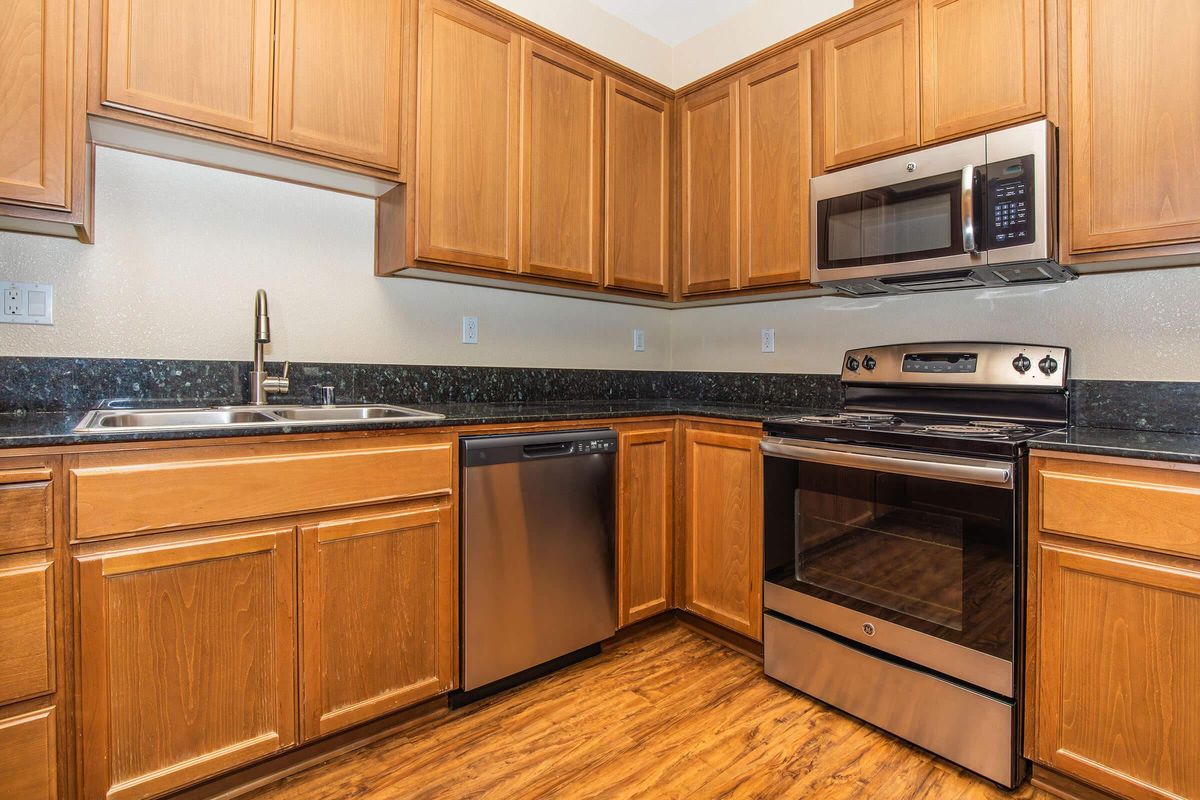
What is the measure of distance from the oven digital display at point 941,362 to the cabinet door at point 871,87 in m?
0.72

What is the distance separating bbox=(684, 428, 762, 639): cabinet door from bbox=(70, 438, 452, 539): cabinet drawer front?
1014mm

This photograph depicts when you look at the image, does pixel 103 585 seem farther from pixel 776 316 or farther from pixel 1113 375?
pixel 1113 375

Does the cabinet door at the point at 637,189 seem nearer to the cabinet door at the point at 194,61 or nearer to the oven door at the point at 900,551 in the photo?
the oven door at the point at 900,551

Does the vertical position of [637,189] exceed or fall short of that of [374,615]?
it exceeds it

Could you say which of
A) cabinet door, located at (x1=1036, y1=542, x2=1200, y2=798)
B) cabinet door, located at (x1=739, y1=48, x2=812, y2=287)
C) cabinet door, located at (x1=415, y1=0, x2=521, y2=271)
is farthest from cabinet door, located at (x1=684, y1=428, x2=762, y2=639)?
cabinet door, located at (x1=415, y1=0, x2=521, y2=271)

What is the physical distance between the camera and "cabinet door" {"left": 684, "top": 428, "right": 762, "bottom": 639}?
2119 millimetres

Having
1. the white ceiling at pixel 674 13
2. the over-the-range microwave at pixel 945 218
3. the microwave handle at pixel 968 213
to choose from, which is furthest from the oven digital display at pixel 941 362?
the white ceiling at pixel 674 13

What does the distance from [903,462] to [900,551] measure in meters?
0.27

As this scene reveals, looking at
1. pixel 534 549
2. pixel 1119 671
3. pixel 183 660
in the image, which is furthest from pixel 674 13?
pixel 183 660

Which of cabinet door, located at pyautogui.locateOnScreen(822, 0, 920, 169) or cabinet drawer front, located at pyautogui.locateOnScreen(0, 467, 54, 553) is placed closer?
cabinet drawer front, located at pyautogui.locateOnScreen(0, 467, 54, 553)

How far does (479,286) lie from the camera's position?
8.15 ft

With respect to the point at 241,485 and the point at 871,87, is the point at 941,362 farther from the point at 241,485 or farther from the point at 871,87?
the point at 241,485

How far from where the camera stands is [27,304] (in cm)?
163

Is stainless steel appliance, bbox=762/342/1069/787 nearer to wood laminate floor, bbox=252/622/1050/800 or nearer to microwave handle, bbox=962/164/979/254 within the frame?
wood laminate floor, bbox=252/622/1050/800
